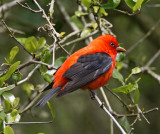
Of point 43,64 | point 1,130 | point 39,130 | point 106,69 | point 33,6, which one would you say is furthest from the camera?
point 39,130

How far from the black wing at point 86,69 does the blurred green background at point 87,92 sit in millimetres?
1636

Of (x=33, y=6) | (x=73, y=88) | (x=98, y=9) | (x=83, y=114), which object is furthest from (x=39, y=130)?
(x=98, y=9)

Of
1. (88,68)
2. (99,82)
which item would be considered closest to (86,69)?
(88,68)

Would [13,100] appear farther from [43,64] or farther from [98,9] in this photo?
[98,9]

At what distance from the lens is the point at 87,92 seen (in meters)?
7.55

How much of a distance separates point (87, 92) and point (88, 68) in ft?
9.14

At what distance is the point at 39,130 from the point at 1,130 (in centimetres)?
370

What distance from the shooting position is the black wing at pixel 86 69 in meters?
4.44

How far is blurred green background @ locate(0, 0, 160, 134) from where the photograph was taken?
6.71 m

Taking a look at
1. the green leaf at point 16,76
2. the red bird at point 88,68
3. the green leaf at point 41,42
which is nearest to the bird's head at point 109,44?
the red bird at point 88,68

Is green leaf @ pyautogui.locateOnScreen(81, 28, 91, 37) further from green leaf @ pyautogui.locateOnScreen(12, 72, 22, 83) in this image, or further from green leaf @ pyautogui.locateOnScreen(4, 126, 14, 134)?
green leaf @ pyautogui.locateOnScreen(4, 126, 14, 134)

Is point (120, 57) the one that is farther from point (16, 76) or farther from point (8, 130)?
point (8, 130)

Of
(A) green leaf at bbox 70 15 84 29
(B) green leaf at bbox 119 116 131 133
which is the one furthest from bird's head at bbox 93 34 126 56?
(B) green leaf at bbox 119 116 131 133

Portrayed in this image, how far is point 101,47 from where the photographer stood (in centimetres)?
520
